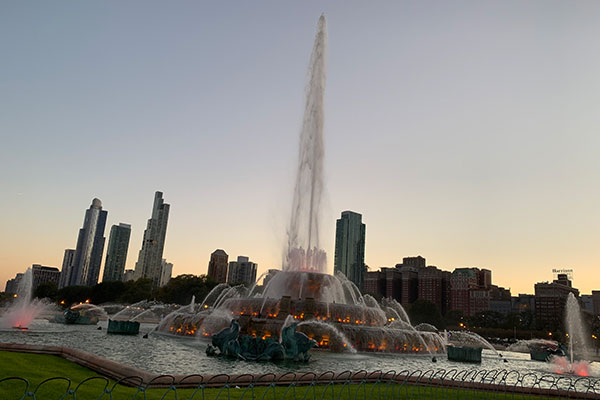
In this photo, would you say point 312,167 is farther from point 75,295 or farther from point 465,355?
point 75,295

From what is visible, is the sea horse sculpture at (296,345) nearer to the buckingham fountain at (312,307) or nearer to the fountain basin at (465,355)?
the buckingham fountain at (312,307)

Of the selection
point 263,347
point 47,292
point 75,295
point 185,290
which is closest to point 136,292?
point 185,290

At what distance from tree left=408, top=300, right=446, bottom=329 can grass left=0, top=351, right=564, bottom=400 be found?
96.4 meters

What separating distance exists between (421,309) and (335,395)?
102 meters

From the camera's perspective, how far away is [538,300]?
196m

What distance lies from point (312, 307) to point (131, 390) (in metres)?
25.9

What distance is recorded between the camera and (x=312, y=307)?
121ft

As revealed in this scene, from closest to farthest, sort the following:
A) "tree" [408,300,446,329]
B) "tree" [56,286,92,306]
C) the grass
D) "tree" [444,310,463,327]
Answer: the grass < "tree" [408,300,446,329] < "tree" [56,286,92,306] < "tree" [444,310,463,327]

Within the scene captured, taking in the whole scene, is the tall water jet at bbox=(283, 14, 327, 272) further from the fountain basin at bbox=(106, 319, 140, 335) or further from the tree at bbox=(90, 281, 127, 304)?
the tree at bbox=(90, 281, 127, 304)

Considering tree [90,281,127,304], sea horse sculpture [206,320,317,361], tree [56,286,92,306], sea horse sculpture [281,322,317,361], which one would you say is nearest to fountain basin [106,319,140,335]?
sea horse sculpture [206,320,317,361]

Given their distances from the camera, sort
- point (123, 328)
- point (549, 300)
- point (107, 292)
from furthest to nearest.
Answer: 1. point (549, 300)
2. point (107, 292)
3. point (123, 328)

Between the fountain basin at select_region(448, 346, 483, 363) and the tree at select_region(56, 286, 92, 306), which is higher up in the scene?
the tree at select_region(56, 286, 92, 306)

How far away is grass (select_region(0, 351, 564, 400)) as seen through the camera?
35.1 feet

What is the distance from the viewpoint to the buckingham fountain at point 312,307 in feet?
107
